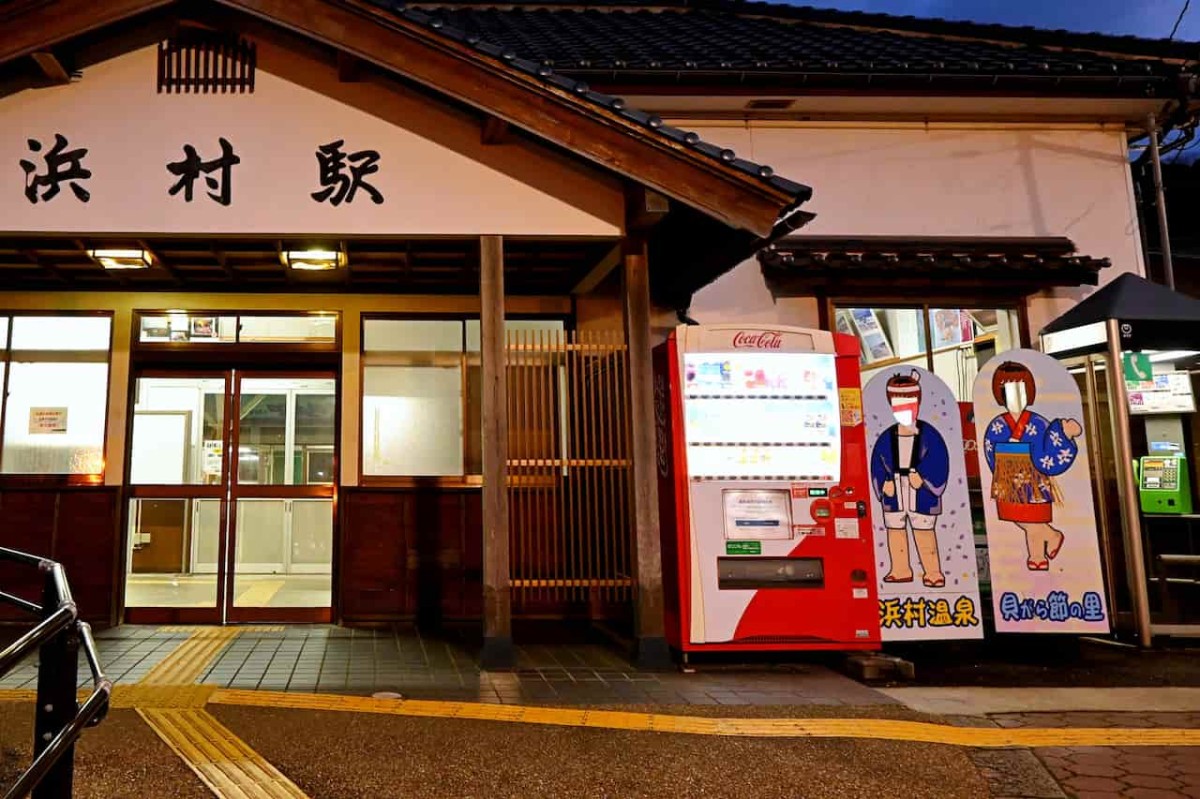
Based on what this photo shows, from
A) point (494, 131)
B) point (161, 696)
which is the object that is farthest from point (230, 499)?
point (494, 131)

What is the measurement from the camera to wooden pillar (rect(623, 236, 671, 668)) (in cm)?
570

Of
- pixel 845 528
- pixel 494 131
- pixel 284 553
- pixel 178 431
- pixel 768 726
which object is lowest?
pixel 768 726

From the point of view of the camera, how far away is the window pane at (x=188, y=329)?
7.68 meters

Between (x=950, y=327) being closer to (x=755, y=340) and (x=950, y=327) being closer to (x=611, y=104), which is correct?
(x=755, y=340)

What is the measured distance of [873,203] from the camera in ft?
27.2

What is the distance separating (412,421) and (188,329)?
2467 millimetres

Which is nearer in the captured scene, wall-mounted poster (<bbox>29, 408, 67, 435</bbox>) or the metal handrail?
the metal handrail

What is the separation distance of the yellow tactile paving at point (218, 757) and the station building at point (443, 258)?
1.96 m

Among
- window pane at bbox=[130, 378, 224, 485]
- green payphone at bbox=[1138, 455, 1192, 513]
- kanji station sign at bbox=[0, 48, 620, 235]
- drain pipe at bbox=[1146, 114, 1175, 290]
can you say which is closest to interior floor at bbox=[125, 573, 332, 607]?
window pane at bbox=[130, 378, 224, 485]

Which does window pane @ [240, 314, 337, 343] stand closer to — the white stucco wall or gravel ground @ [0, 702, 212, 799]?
gravel ground @ [0, 702, 212, 799]

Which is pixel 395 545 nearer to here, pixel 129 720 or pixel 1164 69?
pixel 129 720

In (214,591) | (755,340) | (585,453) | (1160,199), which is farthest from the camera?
(1160,199)

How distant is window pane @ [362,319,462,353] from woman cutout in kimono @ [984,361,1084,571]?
17.3 feet

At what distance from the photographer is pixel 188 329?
770 cm
